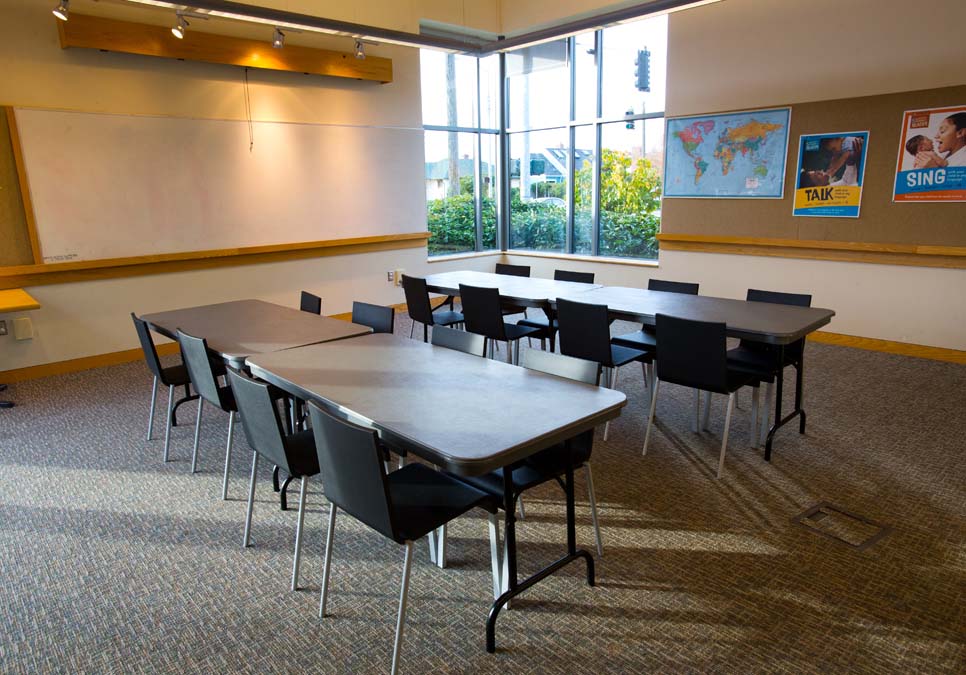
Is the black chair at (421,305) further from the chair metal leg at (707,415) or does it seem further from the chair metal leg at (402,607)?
the chair metal leg at (402,607)

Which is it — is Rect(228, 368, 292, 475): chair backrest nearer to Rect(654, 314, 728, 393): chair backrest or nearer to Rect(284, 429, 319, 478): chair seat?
Rect(284, 429, 319, 478): chair seat

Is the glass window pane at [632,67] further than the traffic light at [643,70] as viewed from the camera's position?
No

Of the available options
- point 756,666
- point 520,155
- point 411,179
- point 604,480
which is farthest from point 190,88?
point 756,666

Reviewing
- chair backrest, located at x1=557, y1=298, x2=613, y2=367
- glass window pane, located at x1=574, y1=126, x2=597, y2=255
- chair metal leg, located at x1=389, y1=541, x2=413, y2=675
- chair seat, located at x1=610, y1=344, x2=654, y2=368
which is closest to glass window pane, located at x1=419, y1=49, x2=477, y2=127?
glass window pane, located at x1=574, y1=126, x2=597, y2=255

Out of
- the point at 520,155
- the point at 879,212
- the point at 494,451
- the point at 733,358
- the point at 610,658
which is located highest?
the point at 520,155

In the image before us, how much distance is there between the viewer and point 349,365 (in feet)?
9.37

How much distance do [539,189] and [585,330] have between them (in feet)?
17.6

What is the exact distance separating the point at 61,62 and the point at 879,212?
23.4 ft

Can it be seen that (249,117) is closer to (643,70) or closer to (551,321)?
(551,321)

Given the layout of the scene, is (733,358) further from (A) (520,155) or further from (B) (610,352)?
(A) (520,155)

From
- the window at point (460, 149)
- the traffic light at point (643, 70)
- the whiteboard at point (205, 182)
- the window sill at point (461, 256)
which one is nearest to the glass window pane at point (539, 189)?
the window at point (460, 149)

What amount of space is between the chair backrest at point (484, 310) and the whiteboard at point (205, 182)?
9.87ft

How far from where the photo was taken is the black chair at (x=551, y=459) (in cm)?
236

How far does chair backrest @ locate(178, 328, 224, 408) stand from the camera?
304 cm
